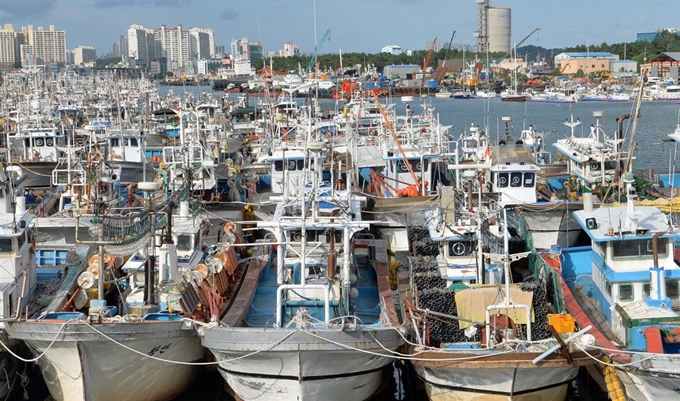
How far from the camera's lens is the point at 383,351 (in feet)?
53.3

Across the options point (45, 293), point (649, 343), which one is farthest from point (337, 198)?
point (649, 343)

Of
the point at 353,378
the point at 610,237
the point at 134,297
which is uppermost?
the point at 610,237

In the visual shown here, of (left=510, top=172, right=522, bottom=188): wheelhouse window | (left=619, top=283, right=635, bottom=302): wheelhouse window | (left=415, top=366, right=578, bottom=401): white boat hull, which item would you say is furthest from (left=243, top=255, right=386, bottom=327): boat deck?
(left=510, top=172, right=522, bottom=188): wheelhouse window

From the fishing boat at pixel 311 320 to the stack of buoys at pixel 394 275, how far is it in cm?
35

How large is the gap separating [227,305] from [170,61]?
500ft

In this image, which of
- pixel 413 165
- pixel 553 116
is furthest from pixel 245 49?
pixel 413 165

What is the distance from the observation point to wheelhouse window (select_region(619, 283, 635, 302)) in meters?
16.9

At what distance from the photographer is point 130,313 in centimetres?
1748

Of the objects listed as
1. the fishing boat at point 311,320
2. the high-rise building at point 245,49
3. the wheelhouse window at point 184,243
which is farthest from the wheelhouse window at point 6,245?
the high-rise building at point 245,49

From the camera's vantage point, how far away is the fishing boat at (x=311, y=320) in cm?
1571

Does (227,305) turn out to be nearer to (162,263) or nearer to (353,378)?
(162,263)

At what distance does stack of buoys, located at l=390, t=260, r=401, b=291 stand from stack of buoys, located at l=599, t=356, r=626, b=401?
20.3 ft

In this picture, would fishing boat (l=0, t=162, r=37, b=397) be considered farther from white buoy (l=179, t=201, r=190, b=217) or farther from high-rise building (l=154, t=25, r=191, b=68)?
high-rise building (l=154, t=25, r=191, b=68)

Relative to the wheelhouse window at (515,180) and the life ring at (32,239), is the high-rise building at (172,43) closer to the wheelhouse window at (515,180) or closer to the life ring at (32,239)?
the wheelhouse window at (515,180)
